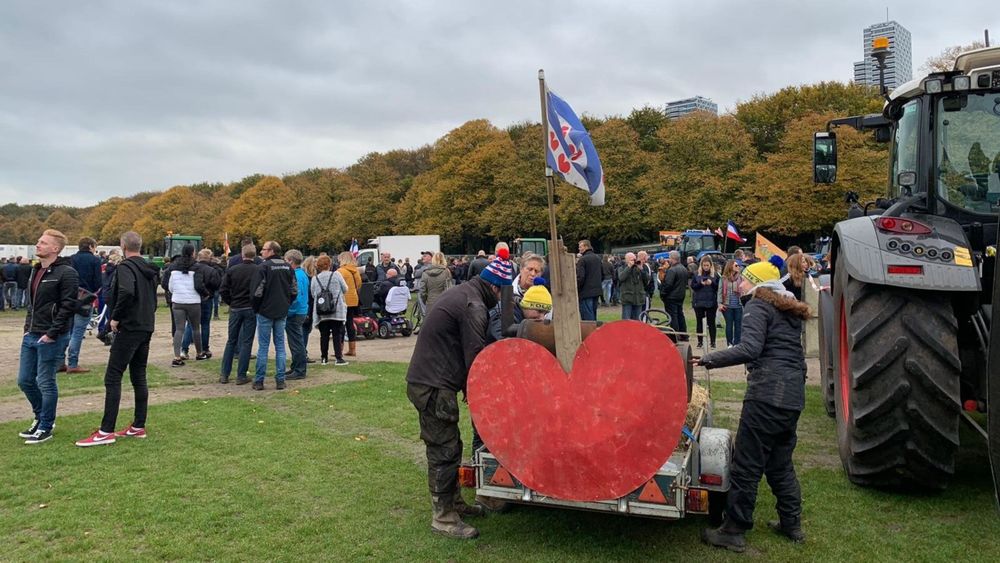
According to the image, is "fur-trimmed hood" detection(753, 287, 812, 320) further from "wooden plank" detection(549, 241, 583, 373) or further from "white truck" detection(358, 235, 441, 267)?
"white truck" detection(358, 235, 441, 267)

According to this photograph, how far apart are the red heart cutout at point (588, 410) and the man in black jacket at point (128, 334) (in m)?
4.39

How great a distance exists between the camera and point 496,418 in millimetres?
4219

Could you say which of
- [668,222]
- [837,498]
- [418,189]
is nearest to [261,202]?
[418,189]

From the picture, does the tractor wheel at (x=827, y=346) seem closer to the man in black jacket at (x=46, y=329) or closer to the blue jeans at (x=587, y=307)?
the blue jeans at (x=587, y=307)

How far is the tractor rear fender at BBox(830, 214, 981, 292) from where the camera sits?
4.66 m

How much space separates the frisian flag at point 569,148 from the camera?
4.76 m

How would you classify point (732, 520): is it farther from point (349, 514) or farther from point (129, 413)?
point (129, 413)

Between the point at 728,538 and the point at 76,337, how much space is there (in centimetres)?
1039

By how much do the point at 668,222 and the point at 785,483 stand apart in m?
37.0

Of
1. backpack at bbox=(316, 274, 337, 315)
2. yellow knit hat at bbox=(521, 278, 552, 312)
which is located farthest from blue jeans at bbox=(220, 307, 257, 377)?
yellow knit hat at bbox=(521, 278, 552, 312)

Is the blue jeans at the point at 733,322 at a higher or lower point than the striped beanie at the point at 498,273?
lower

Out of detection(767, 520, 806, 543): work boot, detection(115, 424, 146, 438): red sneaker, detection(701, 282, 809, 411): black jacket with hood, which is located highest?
detection(701, 282, 809, 411): black jacket with hood

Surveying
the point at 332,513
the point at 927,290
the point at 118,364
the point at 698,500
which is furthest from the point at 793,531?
the point at 118,364

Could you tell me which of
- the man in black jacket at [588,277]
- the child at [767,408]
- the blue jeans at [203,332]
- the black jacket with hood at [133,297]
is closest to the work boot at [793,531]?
the child at [767,408]
